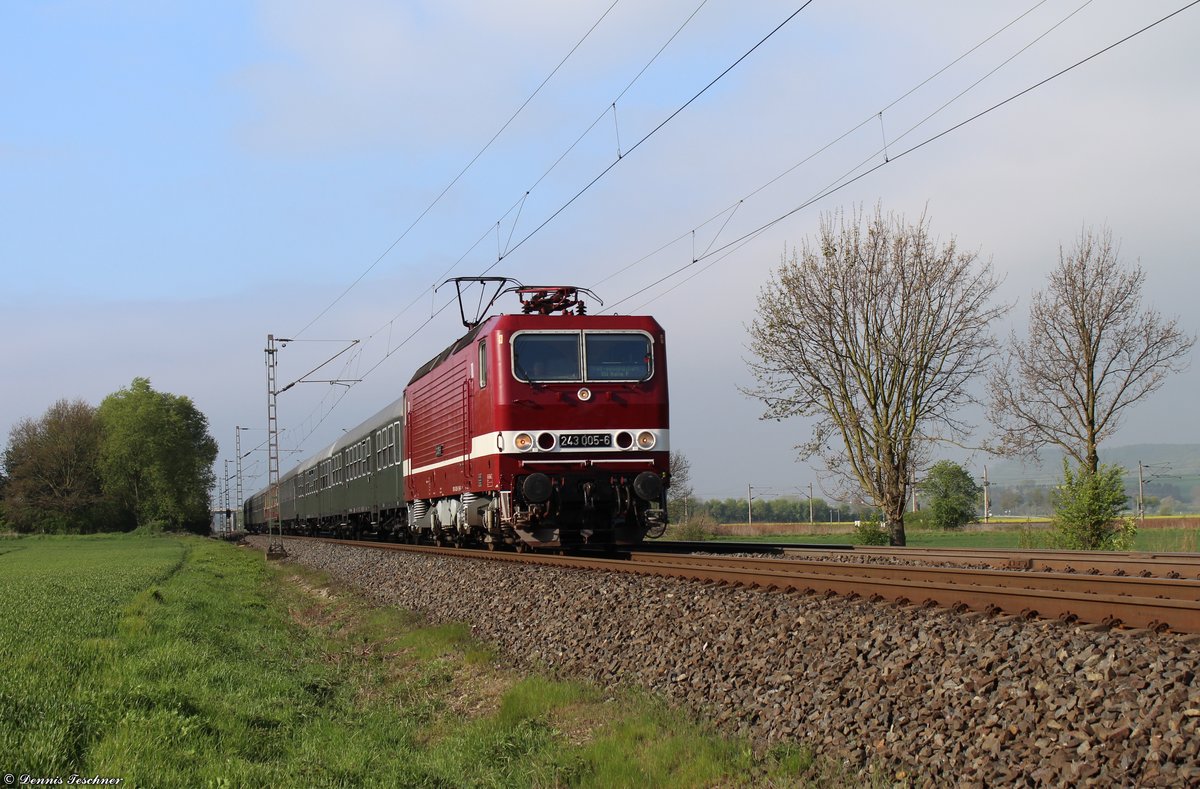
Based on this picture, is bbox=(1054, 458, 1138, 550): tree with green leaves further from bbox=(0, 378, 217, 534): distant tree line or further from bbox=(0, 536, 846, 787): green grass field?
bbox=(0, 378, 217, 534): distant tree line

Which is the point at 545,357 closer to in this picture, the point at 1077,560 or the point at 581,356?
the point at 581,356

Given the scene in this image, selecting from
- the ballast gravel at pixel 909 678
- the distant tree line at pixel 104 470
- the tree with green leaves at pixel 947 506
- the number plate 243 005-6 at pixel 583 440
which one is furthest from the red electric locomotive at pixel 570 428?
the distant tree line at pixel 104 470

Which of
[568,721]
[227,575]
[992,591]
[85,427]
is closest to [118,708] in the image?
[568,721]

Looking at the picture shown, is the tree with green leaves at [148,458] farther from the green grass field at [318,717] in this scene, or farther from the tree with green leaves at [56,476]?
the green grass field at [318,717]

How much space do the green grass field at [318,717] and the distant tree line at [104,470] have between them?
7703cm

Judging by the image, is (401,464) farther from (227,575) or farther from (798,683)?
(798,683)

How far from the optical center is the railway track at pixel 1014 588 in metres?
5.70

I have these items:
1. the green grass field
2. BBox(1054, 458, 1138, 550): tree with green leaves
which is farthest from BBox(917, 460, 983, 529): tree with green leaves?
the green grass field

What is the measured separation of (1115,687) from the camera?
4.95 metres

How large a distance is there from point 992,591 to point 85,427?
92970 mm

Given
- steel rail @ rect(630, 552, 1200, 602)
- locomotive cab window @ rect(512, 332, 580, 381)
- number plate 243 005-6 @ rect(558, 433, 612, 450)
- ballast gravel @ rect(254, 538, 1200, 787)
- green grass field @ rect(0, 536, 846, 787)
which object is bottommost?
green grass field @ rect(0, 536, 846, 787)

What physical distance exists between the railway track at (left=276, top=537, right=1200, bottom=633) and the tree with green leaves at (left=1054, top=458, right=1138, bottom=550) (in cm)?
648

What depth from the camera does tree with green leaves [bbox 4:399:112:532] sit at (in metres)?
81.1

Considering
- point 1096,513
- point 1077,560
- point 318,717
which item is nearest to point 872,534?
point 1096,513
